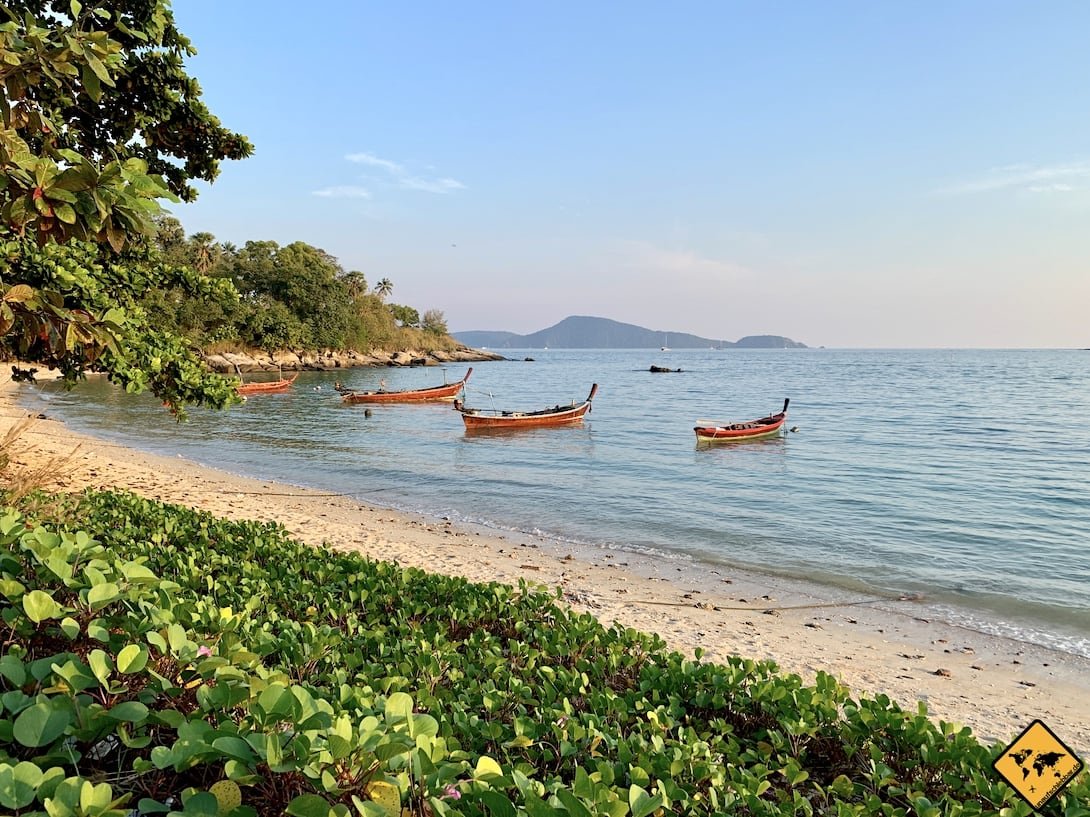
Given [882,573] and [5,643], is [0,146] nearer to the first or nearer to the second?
[5,643]

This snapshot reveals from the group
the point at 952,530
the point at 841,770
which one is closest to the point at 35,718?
the point at 841,770

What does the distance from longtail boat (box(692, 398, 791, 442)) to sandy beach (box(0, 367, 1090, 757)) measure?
15739mm

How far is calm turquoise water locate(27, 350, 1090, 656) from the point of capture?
1145cm

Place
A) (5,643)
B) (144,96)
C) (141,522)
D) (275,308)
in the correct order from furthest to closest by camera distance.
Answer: (275,308) → (144,96) → (141,522) → (5,643)

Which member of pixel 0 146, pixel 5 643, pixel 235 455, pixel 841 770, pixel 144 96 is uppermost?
pixel 144 96

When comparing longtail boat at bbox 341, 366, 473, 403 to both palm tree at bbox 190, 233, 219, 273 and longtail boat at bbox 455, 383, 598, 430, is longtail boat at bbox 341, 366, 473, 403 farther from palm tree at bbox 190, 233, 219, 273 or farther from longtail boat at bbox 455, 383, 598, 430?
palm tree at bbox 190, 233, 219, 273

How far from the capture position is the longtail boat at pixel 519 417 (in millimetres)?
30719

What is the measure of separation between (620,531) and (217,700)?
12207 mm

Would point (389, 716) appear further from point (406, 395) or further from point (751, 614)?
point (406, 395)

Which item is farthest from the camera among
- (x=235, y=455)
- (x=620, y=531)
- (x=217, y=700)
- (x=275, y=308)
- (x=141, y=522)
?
(x=275, y=308)

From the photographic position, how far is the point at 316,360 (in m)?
80.1

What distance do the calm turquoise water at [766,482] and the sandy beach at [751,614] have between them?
3.05ft

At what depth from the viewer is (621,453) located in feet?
82.5

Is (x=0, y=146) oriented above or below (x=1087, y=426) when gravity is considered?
above
